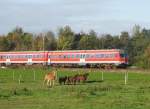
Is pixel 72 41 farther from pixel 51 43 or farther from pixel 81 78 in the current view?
pixel 81 78

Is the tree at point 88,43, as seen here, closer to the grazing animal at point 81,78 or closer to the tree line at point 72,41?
the tree line at point 72,41

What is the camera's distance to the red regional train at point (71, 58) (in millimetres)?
79375

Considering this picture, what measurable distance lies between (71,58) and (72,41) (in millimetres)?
64173

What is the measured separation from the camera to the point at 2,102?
26.4 metres

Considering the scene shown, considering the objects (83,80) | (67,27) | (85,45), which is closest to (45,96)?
(83,80)

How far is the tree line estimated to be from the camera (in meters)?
146

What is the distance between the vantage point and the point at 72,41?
491ft

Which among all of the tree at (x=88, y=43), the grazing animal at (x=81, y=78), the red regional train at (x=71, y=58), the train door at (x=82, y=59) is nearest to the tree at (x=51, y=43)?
the tree at (x=88, y=43)

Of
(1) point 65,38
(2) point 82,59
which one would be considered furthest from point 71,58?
(1) point 65,38

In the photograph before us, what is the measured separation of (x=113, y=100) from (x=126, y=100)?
0.80m

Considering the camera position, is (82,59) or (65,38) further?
(65,38)

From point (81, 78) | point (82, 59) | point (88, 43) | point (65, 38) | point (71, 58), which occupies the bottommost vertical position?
point (81, 78)

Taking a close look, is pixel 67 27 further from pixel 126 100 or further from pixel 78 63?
pixel 126 100

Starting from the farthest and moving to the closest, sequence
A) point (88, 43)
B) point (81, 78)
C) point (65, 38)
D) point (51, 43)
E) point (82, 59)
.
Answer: point (51, 43), point (65, 38), point (88, 43), point (82, 59), point (81, 78)
